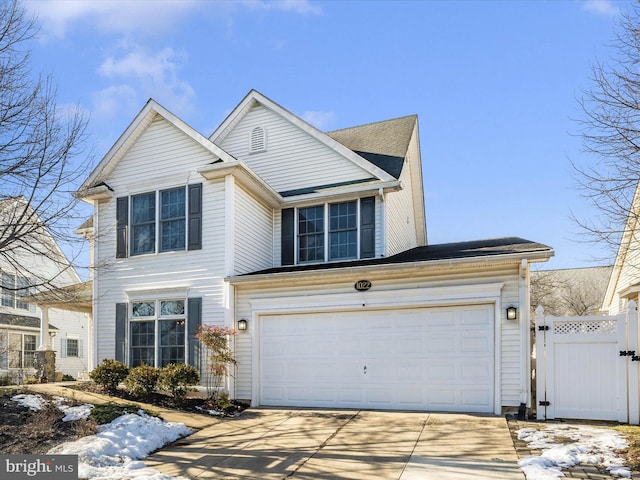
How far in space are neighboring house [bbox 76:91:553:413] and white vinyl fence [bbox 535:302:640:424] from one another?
46 centimetres

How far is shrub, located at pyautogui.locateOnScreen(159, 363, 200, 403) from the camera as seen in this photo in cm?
1097

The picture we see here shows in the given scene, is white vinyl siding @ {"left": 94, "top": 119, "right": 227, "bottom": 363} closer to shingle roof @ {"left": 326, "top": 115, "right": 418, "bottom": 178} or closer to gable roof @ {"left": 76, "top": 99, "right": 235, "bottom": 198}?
gable roof @ {"left": 76, "top": 99, "right": 235, "bottom": 198}

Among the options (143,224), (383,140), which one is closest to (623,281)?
(383,140)

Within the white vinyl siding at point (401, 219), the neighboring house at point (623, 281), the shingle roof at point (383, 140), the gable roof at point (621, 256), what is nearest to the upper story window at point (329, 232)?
the white vinyl siding at point (401, 219)

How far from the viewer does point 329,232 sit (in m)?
13.9

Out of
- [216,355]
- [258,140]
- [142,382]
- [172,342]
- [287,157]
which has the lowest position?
[142,382]

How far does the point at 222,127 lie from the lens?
15445 mm

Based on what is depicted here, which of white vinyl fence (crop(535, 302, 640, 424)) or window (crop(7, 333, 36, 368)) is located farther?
window (crop(7, 333, 36, 368))

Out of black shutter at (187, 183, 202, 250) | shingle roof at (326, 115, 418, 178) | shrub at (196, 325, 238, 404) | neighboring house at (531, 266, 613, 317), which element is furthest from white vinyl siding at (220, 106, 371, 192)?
neighboring house at (531, 266, 613, 317)

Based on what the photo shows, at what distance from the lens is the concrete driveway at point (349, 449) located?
622 centimetres

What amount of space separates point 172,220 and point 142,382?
13.5ft

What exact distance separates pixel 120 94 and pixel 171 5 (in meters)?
3.37

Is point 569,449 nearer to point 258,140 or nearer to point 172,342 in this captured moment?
point 172,342

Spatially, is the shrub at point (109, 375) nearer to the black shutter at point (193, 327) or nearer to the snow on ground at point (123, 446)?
the black shutter at point (193, 327)
